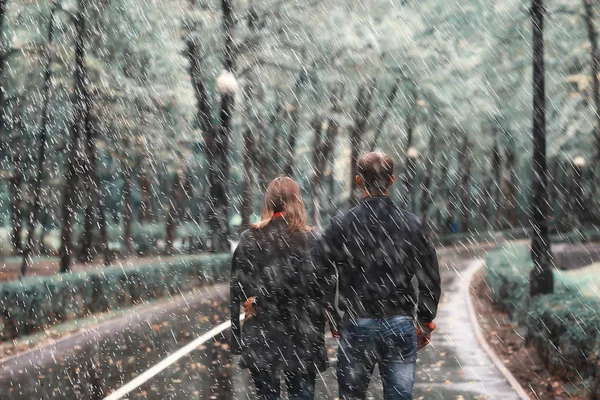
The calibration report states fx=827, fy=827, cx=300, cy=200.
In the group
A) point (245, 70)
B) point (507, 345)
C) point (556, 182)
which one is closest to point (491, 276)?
point (507, 345)

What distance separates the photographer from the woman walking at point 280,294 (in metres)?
4.88

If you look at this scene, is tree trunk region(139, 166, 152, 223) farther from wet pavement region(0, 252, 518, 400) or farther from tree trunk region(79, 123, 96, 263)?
wet pavement region(0, 252, 518, 400)

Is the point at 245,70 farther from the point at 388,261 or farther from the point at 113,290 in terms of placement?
the point at 388,261

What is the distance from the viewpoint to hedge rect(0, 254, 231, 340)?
13633 millimetres

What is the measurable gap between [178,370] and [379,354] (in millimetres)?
6149

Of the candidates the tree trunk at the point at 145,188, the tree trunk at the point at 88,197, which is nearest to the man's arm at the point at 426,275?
the tree trunk at the point at 88,197

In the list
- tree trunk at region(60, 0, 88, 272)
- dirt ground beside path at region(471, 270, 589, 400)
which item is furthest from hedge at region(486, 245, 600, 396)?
tree trunk at region(60, 0, 88, 272)

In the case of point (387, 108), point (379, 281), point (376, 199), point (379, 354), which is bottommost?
point (379, 354)

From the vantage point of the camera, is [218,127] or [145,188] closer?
[218,127]

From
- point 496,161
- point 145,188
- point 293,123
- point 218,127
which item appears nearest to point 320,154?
point 293,123

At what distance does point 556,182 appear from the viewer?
63.0 m

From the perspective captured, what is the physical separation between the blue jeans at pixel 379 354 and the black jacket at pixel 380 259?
0.23 ft

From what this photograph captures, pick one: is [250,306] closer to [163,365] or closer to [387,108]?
[163,365]

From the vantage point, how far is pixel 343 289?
14.6 feet
